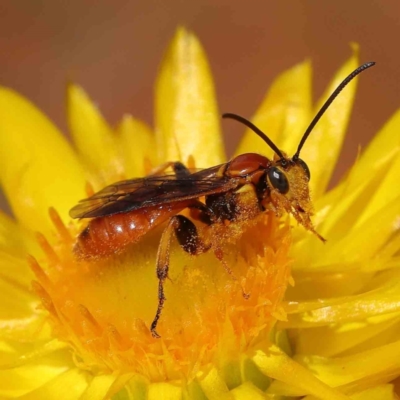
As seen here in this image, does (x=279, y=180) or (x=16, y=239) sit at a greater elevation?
(x=16, y=239)

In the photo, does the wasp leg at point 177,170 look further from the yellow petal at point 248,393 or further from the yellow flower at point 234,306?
the yellow petal at point 248,393

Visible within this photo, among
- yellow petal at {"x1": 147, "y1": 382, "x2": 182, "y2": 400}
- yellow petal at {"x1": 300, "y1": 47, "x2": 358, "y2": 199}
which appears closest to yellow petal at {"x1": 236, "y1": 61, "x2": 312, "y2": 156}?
yellow petal at {"x1": 300, "y1": 47, "x2": 358, "y2": 199}

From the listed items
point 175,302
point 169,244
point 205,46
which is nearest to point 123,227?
point 169,244

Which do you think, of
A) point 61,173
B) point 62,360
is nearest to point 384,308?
point 62,360

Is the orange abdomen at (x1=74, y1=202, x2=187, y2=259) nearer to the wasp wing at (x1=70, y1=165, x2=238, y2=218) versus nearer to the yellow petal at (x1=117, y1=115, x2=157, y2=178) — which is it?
the wasp wing at (x1=70, y1=165, x2=238, y2=218)

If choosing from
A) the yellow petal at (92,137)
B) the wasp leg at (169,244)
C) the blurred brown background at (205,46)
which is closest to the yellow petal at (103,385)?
the wasp leg at (169,244)

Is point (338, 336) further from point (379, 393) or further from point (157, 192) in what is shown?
point (157, 192)
